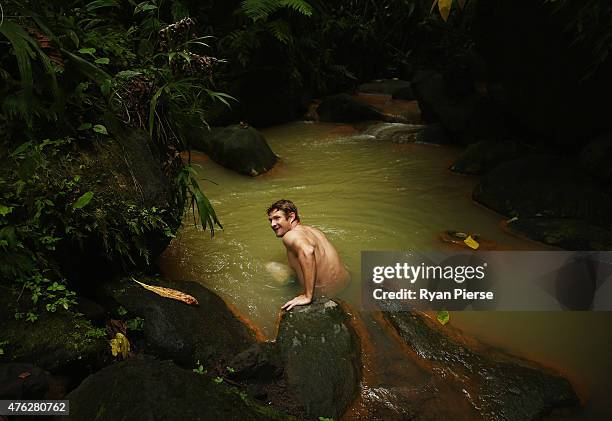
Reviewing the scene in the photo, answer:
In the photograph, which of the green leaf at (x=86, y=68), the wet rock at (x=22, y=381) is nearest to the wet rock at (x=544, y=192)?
the green leaf at (x=86, y=68)

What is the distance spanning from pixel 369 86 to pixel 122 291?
43.8 feet

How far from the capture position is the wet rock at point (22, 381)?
1.96 metres

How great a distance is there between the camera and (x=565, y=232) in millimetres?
4797

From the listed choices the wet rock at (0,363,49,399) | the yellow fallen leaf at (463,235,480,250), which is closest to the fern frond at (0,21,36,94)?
the wet rock at (0,363,49,399)

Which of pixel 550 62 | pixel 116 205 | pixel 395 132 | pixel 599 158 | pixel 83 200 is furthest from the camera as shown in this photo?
pixel 395 132

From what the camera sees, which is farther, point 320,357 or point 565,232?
point 565,232

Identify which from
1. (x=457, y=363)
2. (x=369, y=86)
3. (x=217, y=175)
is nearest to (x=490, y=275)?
(x=457, y=363)

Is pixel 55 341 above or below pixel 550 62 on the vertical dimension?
below

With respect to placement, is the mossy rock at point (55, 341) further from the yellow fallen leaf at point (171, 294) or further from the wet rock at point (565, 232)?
the wet rock at point (565, 232)

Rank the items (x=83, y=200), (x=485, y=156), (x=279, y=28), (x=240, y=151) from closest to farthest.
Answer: (x=83, y=200)
(x=240, y=151)
(x=485, y=156)
(x=279, y=28)

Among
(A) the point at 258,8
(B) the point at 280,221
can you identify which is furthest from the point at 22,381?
(A) the point at 258,8

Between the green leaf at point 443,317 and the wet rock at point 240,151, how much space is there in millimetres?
4205

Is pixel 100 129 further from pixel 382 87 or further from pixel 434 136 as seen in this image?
pixel 382 87

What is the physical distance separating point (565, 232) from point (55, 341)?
16.0 feet
